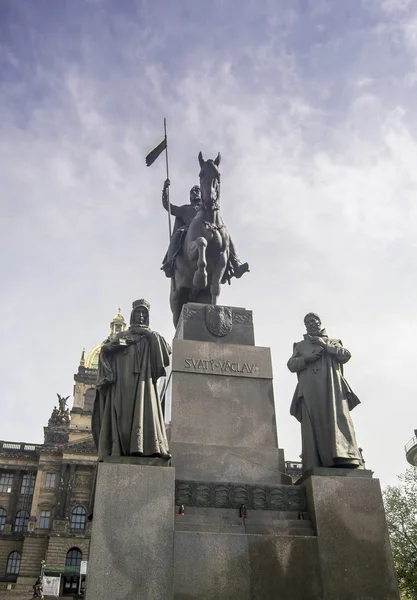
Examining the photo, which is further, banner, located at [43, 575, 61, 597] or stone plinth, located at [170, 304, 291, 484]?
banner, located at [43, 575, 61, 597]

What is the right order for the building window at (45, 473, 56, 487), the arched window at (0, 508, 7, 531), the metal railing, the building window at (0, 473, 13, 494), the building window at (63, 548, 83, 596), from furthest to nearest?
1. the metal railing
2. the building window at (0, 473, 13, 494)
3. the building window at (45, 473, 56, 487)
4. the arched window at (0, 508, 7, 531)
5. the building window at (63, 548, 83, 596)

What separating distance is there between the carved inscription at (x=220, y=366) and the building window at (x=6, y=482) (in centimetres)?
7169

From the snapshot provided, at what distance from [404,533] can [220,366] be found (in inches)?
1228

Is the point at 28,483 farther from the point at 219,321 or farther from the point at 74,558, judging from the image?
the point at 219,321

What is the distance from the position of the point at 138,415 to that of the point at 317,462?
2.53m

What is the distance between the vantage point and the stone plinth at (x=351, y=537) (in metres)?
6.65

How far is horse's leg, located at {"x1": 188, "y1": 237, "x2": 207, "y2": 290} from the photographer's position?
1022cm

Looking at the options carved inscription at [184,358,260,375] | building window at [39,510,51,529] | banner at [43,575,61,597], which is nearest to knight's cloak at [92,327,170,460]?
carved inscription at [184,358,260,375]

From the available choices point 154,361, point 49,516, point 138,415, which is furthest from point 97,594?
point 49,516

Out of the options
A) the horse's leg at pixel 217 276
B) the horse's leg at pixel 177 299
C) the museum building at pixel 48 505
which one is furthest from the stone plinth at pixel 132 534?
the museum building at pixel 48 505

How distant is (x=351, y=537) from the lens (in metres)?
6.98

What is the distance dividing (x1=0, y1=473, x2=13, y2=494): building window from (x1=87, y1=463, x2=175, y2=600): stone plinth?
2872 inches

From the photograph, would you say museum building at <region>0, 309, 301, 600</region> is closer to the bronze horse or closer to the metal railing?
the metal railing

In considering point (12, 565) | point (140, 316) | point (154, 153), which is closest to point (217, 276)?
point (140, 316)
